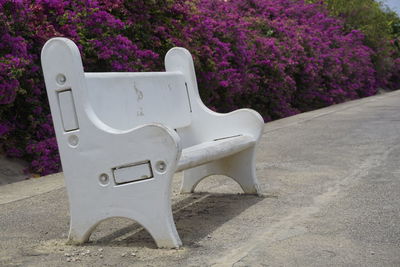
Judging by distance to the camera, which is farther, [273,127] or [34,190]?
[273,127]

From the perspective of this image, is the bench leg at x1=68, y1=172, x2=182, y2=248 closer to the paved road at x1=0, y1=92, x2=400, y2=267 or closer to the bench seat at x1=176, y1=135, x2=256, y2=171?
the paved road at x1=0, y1=92, x2=400, y2=267

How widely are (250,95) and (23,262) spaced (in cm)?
996

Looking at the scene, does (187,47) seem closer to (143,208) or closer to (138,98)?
(138,98)

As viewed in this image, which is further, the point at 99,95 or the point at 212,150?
the point at 212,150

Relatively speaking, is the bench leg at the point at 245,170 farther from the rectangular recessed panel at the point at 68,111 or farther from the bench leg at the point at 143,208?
the rectangular recessed panel at the point at 68,111

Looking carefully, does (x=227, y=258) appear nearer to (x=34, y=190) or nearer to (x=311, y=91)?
(x=34, y=190)

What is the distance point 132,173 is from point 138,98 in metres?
0.96

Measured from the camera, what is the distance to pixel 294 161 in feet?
24.7

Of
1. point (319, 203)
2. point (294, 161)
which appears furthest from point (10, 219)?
point (294, 161)

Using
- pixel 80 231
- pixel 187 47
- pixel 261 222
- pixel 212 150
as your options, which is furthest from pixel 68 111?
pixel 187 47

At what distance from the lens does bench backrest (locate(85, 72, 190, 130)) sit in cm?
434

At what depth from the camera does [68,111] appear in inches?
161

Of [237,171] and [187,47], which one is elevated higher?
[187,47]

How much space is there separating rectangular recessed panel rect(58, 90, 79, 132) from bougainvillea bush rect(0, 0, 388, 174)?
269 cm
